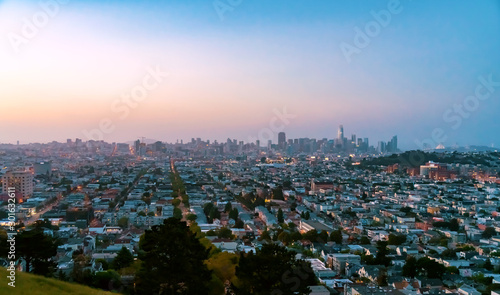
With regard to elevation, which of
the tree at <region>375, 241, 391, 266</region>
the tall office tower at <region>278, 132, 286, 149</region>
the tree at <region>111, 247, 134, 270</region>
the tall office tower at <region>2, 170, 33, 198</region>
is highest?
the tall office tower at <region>278, 132, 286, 149</region>

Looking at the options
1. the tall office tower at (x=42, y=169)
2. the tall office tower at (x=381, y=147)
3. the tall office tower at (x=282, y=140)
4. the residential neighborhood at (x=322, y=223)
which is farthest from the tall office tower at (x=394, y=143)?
the tall office tower at (x=42, y=169)

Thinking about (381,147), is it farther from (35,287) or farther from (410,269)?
(35,287)

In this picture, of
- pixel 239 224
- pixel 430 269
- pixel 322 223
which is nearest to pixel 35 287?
pixel 430 269

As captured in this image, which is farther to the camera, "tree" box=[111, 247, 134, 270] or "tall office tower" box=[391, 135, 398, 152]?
"tall office tower" box=[391, 135, 398, 152]

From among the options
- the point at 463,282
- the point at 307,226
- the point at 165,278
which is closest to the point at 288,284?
the point at 165,278

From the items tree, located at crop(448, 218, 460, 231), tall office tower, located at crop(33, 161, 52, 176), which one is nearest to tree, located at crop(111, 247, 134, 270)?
tree, located at crop(448, 218, 460, 231)

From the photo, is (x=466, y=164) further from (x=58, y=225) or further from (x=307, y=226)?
(x=58, y=225)

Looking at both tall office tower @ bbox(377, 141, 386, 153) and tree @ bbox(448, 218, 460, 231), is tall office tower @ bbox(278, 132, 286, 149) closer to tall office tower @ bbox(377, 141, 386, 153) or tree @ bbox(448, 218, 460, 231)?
tall office tower @ bbox(377, 141, 386, 153)

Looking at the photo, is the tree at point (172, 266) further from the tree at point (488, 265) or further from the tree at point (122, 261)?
the tree at point (488, 265)
